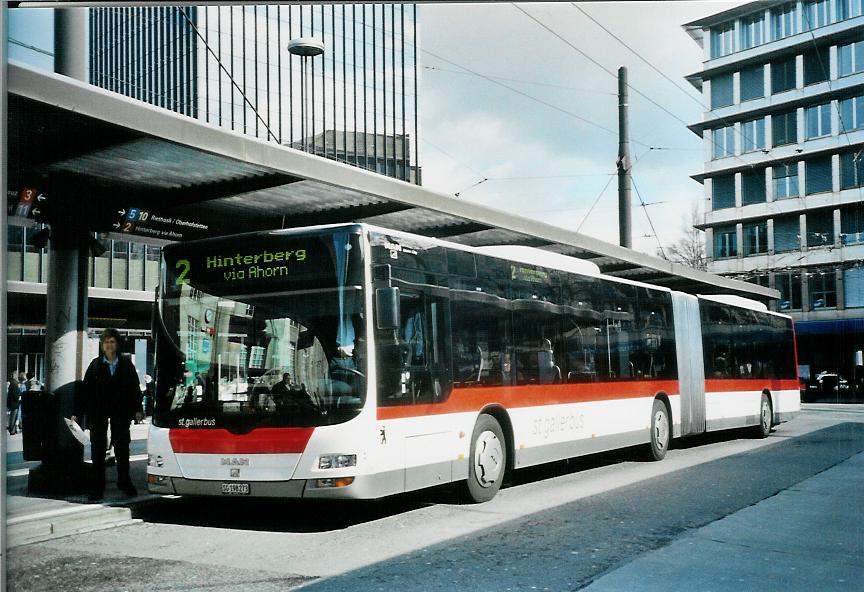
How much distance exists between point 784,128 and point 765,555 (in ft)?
86.7

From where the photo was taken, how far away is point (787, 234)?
3975 centimetres

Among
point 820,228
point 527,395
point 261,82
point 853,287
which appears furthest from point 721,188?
point 527,395

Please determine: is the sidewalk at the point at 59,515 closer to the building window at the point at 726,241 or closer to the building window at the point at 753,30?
the building window at the point at 753,30

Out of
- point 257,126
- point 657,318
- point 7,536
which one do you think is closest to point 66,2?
point 7,536

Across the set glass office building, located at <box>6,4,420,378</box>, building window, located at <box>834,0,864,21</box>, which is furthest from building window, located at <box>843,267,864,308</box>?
building window, located at <box>834,0,864,21</box>

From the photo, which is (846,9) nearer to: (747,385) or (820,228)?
(747,385)

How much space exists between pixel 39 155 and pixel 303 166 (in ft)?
9.06

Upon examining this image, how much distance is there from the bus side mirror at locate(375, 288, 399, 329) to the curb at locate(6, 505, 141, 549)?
322cm

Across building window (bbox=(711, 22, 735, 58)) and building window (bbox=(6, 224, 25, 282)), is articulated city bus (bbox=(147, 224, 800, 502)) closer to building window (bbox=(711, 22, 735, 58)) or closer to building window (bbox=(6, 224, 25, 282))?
building window (bbox=(6, 224, 25, 282))

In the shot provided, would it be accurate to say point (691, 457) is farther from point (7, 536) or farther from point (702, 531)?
point (7, 536)

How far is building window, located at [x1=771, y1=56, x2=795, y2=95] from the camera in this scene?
21853mm

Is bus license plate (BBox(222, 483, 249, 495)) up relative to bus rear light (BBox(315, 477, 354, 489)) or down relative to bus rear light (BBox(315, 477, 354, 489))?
down

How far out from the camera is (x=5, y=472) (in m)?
7.09

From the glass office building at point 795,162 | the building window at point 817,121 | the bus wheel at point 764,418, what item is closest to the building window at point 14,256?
the glass office building at point 795,162
